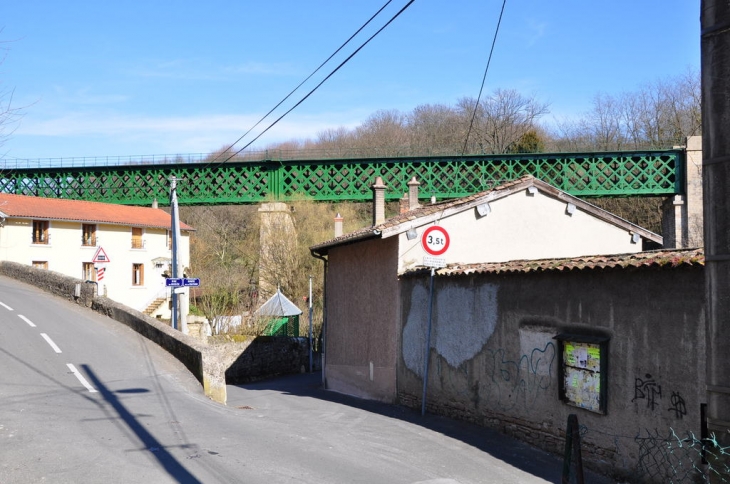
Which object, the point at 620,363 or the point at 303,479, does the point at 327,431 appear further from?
the point at 620,363

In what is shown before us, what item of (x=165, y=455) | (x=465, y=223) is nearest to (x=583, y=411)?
(x=165, y=455)

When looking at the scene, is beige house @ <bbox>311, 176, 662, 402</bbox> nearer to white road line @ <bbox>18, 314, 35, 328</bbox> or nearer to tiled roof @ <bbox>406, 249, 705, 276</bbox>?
tiled roof @ <bbox>406, 249, 705, 276</bbox>

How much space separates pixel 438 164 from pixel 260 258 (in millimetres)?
13793

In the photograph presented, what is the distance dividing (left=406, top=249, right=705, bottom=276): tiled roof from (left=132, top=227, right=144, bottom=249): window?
43.3 meters

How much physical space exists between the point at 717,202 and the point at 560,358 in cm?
720

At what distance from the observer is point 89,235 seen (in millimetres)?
49406

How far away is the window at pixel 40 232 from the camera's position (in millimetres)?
46312

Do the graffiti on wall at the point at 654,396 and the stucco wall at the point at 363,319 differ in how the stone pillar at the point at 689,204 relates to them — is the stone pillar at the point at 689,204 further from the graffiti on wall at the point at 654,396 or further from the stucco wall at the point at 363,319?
the graffiti on wall at the point at 654,396

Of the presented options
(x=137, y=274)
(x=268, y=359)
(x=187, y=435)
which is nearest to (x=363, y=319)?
(x=187, y=435)

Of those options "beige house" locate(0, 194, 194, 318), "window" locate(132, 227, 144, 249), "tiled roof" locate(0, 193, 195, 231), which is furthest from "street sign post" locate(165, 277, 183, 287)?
"window" locate(132, 227, 144, 249)

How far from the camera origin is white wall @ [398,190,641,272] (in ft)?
53.7

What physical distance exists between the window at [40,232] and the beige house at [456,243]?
33.2m

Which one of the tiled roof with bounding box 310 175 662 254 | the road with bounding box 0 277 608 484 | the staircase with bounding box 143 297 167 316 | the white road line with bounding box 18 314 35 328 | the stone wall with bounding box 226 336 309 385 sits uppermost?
the tiled roof with bounding box 310 175 662 254

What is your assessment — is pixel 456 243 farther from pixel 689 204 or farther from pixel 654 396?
pixel 689 204
